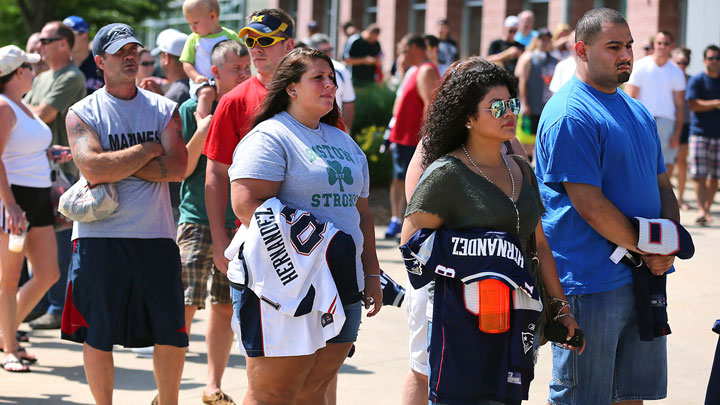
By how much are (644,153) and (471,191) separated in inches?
37.1

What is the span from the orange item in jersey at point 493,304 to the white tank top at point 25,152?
152 inches

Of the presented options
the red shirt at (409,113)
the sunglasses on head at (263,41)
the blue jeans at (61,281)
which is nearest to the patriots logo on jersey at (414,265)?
the sunglasses on head at (263,41)

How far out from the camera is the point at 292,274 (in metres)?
3.92

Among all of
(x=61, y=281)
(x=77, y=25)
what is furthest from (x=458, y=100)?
(x=77, y=25)

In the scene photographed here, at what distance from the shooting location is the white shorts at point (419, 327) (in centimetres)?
448

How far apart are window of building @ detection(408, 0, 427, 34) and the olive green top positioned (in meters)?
20.7

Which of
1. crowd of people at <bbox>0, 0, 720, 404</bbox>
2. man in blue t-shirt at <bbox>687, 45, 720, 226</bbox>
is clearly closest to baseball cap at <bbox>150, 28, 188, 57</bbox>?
crowd of people at <bbox>0, 0, 720, 404</bbox>

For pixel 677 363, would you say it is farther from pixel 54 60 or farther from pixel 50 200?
pixel 54 60

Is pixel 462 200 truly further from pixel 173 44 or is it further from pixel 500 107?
pixel 173 44

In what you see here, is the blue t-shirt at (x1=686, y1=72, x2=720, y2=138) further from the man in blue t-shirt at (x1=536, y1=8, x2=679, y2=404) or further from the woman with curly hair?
the woman with curly hair

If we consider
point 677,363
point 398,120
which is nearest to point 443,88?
point 677,363

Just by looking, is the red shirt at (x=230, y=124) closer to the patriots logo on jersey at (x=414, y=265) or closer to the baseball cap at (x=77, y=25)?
the patriots logo on jersey at (x=414, y=265)

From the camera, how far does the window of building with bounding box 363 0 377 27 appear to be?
84.1 ft

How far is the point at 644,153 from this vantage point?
4.20 meters
